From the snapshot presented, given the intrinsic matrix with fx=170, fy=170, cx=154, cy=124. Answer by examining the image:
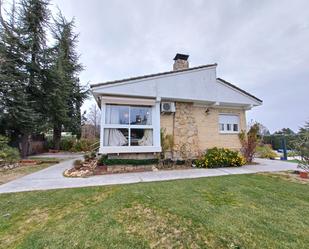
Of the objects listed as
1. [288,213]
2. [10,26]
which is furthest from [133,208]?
[10,26]

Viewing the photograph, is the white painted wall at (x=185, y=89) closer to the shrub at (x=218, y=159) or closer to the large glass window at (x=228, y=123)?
the large glass window at (x=228, y=123)

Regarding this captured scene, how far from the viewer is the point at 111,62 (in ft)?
57.6

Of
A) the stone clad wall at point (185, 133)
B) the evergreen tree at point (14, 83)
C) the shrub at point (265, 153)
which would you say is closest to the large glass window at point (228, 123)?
the stone clad wall at point (185, 133)

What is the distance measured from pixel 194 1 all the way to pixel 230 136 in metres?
8.71

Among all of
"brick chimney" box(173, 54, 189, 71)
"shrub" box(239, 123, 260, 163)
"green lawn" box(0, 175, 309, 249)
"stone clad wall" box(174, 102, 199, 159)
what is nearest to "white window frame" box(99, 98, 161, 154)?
"stone clad wall" box(174, 102, 199, 159)

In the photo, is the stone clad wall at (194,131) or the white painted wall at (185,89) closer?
the white painted wall at (185,89)

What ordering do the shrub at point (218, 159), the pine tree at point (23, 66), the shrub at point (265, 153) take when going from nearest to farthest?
the shrub at point (218, 159), the pine tree at point (23, 66), the shrub at point (265, 153)

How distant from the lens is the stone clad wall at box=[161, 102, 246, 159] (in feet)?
33.8

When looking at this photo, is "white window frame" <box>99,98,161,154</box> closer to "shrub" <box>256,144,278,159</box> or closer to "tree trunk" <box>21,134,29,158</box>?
"shrub" <box>256,144,278,159</box>

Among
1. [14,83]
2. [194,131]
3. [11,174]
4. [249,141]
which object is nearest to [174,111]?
[194,131]

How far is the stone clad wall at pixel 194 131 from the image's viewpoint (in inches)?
405

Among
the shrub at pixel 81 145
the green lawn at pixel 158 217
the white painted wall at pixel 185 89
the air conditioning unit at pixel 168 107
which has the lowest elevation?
the green lawn at pixel 158 217

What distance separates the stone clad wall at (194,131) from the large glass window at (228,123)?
299 millimetres

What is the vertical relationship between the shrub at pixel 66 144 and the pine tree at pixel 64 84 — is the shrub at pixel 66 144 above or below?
below
